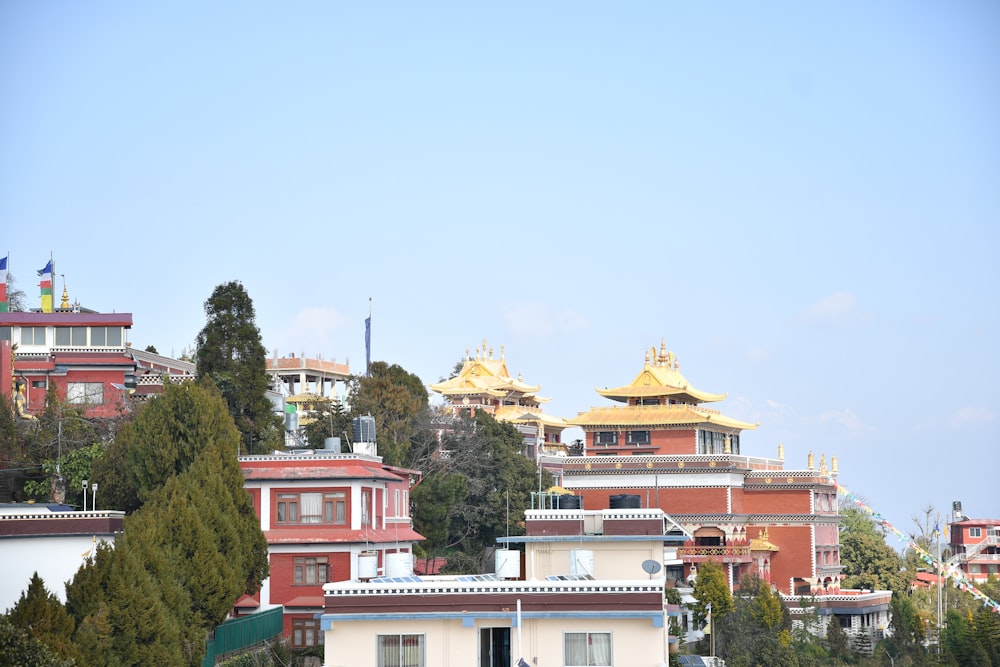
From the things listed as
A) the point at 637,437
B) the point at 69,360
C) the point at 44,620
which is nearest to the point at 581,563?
the point at 44,620

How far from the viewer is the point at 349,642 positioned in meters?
32.3

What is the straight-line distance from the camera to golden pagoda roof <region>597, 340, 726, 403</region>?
81125 millimetres

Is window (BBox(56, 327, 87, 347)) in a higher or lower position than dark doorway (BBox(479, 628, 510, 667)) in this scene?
higher

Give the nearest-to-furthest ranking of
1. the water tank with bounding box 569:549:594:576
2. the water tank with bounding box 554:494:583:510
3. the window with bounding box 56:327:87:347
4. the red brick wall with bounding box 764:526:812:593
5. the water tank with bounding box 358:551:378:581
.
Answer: the water tank with bounding box 358:551:378:581
the water tank with bounding box 569:549:594:576
the water tank with bounding box 554:494:583:510
the window with bounding box 56:327:87:347
the red brick wall with bounding box 764:526:812:593

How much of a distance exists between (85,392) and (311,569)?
2092cm

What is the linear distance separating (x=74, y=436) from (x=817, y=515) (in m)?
36.2

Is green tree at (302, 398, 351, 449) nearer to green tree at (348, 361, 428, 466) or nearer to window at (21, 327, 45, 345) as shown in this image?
green tree at (348, 361, 428, 466)

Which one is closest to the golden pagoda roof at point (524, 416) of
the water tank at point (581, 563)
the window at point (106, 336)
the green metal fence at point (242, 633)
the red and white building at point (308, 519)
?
the window at point (106, 336)

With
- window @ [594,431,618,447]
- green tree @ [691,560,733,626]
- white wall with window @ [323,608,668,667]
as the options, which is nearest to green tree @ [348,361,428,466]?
window @ [594,431,618,447]

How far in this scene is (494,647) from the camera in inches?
1275

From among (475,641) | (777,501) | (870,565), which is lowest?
(870,565)

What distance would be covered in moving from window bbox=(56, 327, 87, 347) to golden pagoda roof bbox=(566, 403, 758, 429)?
1065 inches

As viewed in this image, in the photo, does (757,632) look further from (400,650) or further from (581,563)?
(400,650)

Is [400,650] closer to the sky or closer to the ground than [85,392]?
closer to the ground
